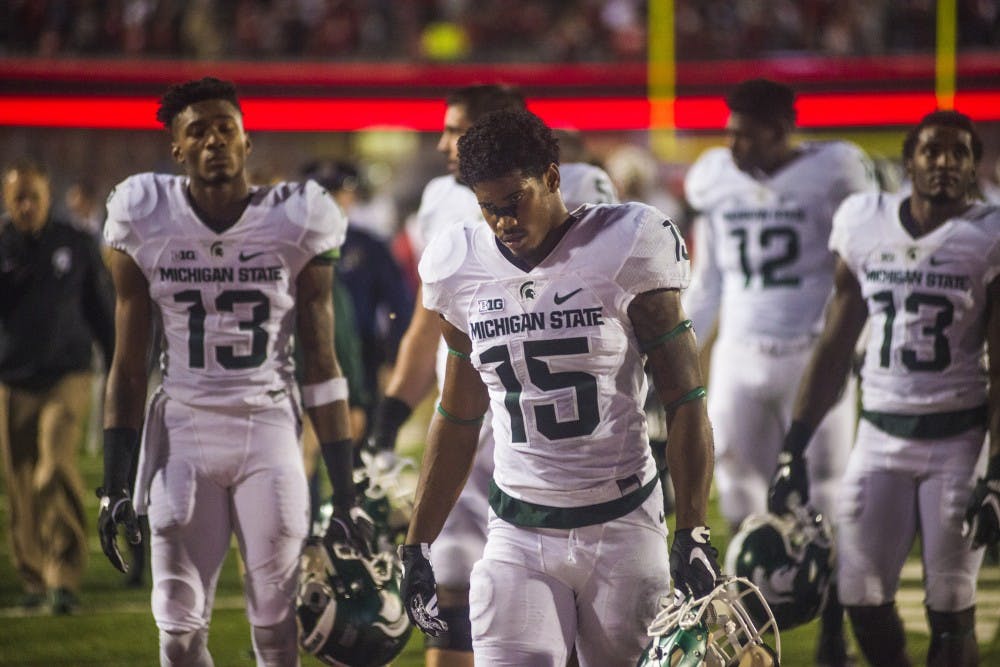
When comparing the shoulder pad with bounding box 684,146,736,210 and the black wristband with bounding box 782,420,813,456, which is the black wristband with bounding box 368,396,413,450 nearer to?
the black wristband with bounding box 782,420,813,456

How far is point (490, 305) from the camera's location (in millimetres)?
3080

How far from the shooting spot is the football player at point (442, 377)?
422 cm

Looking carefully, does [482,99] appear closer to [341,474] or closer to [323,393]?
[323,393]

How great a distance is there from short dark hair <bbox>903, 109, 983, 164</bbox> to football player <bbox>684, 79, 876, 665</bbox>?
106cm

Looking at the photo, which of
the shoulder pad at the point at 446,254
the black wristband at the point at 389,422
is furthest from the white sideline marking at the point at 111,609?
the shoulder pad at the point at 446,254

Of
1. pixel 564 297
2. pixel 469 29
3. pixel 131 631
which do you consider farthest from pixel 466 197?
pixel 469 29

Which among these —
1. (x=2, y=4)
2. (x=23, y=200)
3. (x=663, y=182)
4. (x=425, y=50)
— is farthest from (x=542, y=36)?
(x=23, y=200)

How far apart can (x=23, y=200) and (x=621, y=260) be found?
Result: 4077 mm

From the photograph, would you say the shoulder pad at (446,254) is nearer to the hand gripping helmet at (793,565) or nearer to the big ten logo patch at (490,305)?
the big ten logo patch at (490,305)

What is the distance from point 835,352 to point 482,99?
1290 millimetres

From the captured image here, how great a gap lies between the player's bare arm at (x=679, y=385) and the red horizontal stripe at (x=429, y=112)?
16129 millimetres

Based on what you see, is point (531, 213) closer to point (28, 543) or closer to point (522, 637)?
point (522, 637)

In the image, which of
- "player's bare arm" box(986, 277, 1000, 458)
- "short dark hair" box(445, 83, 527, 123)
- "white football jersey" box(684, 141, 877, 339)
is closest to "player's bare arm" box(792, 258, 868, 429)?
"player's bare arm" box(986, 277, 1000, 458)

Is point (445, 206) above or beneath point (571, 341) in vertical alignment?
above
